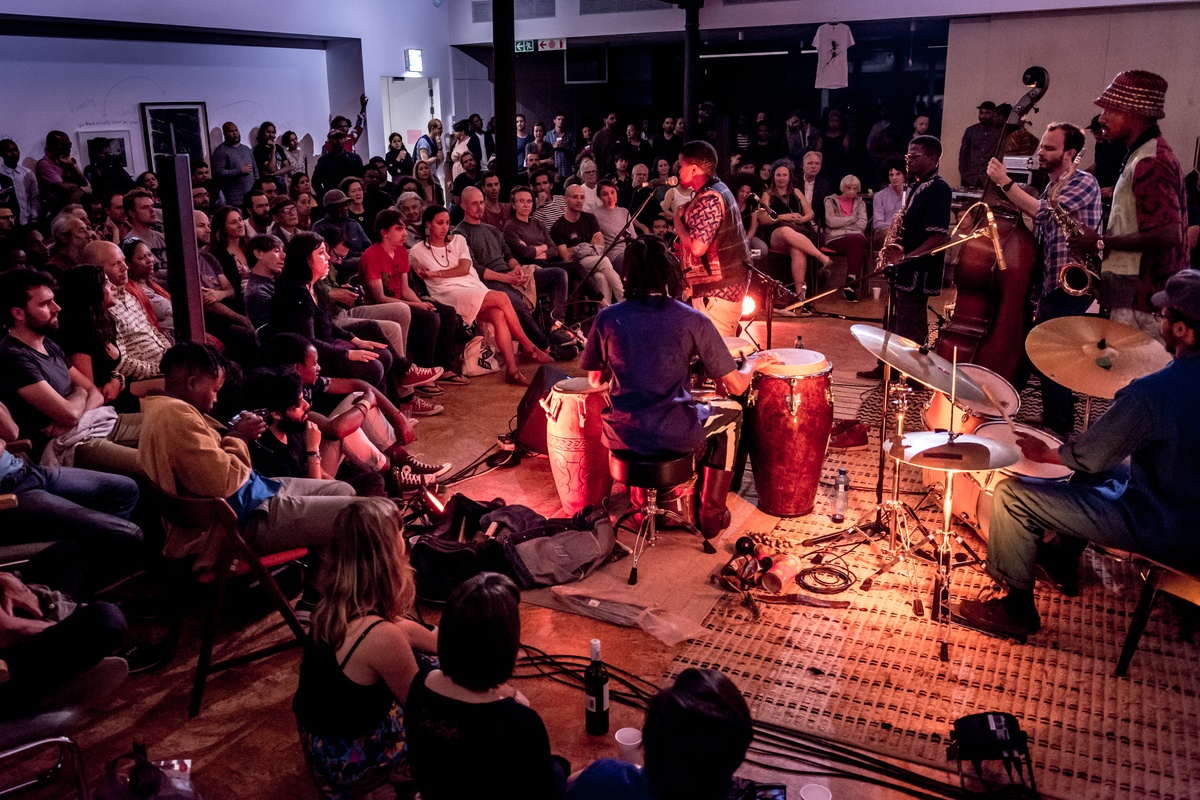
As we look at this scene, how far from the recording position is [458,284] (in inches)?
272

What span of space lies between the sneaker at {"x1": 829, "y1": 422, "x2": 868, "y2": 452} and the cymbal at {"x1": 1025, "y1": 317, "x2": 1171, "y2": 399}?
5.45 ft

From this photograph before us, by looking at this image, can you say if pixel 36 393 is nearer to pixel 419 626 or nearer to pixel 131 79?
pixel 419 626

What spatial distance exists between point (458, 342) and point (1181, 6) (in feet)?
26.9

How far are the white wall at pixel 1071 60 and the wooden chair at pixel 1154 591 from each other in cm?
874

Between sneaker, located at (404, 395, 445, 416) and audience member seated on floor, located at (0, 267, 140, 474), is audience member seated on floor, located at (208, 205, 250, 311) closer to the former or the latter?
sneaker, located at (404, 395, 445, 416)

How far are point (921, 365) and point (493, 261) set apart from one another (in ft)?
14.9

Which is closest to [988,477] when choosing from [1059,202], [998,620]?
[998,620]

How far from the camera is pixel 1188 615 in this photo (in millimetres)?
3463

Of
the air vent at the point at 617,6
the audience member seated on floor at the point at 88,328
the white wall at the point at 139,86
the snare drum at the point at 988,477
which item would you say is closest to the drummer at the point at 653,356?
the snare drum at the point at 988,477

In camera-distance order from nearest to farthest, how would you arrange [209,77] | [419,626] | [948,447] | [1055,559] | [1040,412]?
[419,626]
[948,447]
[1055,559]
[1040,412]
[209,77]

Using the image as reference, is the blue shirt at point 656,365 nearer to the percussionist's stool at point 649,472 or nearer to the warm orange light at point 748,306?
the percussionist's stool at point 649,472

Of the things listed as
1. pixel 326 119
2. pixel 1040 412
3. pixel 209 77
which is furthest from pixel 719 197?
pixel 326 119

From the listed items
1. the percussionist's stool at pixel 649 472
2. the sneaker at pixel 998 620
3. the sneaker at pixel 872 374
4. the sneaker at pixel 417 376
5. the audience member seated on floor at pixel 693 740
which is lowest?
the sneaker at pixel 998 620

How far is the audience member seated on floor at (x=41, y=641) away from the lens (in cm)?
251
